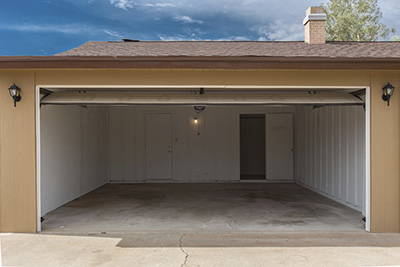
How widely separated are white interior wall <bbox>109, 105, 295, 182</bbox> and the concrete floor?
1.48 m

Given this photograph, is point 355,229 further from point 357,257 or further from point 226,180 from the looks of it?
point 226,180

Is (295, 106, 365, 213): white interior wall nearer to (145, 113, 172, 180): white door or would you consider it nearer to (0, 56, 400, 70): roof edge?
(0, 56, 400, 70): roof edge

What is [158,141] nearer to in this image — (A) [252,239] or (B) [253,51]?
(B) [253,51]

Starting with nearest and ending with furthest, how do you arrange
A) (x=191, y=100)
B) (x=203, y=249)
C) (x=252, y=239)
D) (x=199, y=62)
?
(x=203, y=249) → (x=252, y=239) → (x=199, y=62) → (x=191, y=100)

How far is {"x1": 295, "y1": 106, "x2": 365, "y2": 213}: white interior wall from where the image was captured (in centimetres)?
568

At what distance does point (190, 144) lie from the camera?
9.66 metres

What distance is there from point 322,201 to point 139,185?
202 inches

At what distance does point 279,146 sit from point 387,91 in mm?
5361

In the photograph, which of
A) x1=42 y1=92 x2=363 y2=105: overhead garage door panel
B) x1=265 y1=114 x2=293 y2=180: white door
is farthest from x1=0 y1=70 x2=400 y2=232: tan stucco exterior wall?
x1=265 y1=114 x2=293 y2=180: white door

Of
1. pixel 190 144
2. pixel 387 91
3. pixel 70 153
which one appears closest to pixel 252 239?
pixel 387 91

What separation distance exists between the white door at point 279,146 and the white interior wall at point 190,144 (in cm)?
32

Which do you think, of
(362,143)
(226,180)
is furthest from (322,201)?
(226,180)

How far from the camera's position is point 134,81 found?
4.56 m

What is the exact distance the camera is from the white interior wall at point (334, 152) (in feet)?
18.6
